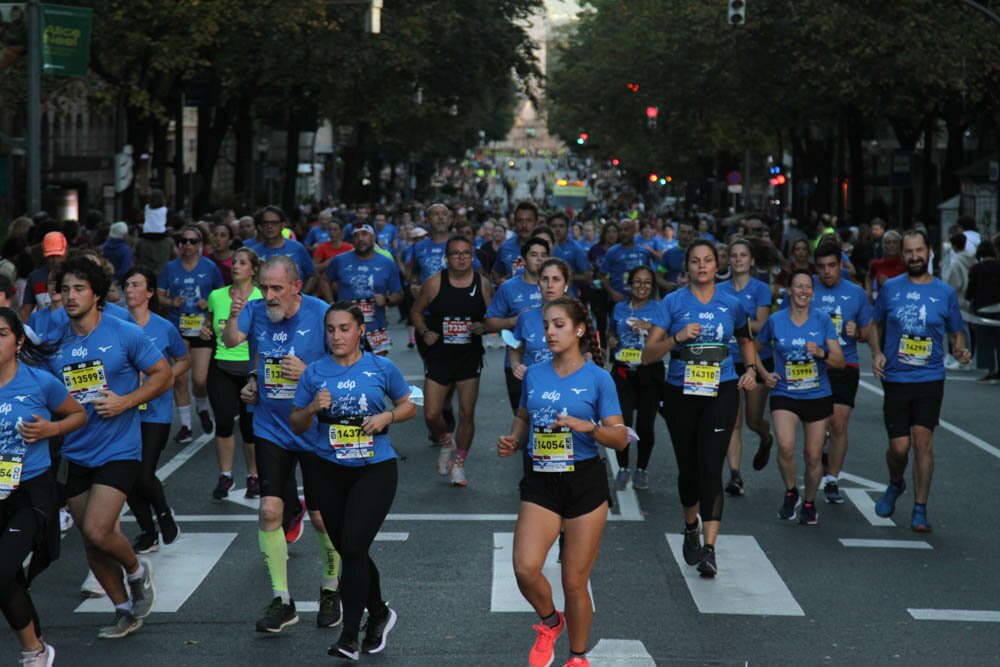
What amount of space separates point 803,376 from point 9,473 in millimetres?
5739

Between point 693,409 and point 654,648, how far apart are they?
2235mm

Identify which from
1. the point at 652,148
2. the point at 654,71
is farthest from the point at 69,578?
the point at 652,148

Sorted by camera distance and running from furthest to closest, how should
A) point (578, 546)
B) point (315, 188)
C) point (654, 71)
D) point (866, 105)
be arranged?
point (315, 188) < point (654, 71) < point (866, 105) < point (578, 546)

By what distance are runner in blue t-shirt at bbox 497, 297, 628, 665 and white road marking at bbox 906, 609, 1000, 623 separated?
7.60 ft

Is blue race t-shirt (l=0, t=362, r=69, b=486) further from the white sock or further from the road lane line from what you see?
the road lane line

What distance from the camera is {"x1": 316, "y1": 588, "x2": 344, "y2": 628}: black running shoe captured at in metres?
8.66

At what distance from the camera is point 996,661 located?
8125mm

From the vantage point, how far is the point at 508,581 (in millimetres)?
9812

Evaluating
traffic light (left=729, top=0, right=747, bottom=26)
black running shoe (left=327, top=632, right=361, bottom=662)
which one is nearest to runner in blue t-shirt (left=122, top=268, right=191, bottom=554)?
black running shoe (left=327, top=632, right=361, bottom=662)

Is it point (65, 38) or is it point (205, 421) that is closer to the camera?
point (205, 421)

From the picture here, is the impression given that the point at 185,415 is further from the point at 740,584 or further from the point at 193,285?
the point at 740,584

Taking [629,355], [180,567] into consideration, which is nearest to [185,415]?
[629,355]

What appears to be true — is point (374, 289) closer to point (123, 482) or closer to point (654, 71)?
point (123, 482)

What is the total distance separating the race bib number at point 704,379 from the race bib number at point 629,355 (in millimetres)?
3072
